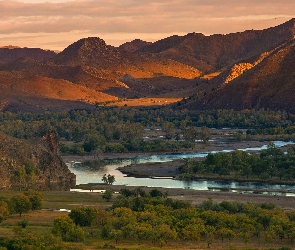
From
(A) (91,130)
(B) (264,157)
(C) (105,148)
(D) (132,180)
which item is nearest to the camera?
(D) (132,180)

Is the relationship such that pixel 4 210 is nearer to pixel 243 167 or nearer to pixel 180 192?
pixel 180 192

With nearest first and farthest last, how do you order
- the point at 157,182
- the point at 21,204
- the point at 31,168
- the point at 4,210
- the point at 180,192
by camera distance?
the point at 4,210 < the point at 21,204 < the point at 180,192 < the point at 157,182 < the point at 31,168

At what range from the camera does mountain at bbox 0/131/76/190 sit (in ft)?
359

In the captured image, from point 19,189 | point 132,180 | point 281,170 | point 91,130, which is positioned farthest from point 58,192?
point 91,130

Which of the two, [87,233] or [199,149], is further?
[199,149]

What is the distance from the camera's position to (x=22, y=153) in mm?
117500

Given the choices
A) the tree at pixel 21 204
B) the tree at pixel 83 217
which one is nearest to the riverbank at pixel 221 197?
the tree at pixel 83 217

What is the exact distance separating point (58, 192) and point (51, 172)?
17.4m

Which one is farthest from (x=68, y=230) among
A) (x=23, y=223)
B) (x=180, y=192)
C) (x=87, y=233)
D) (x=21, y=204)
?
(x=180, y=192)

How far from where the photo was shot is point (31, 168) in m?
114

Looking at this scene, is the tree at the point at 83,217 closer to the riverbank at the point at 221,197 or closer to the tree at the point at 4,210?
the tree at the point at 4,210

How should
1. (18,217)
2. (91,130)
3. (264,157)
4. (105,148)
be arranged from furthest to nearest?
(91,130) < (105,148) < (264,157) < (18,217)

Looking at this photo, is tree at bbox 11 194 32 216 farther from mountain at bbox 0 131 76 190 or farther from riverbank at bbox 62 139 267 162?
riverbank at bbox 62 139 267 162

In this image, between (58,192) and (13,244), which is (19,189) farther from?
(13,244)
